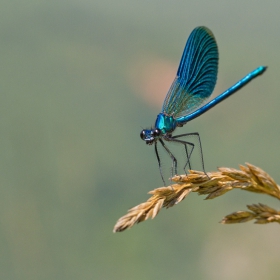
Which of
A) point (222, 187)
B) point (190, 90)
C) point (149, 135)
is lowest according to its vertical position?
point (222, 187)

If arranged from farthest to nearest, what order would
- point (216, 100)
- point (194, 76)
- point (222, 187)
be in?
1. point (194, 76)
2. point (216, 100)
3. point (222, 187)

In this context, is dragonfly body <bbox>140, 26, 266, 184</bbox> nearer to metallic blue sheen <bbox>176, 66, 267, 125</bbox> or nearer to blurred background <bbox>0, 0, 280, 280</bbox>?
metallic blue sheen <bbox>176, 66, 267, 125</bbox>

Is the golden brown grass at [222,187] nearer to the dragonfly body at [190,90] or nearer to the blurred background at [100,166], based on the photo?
the dragonfly body at [190,90]

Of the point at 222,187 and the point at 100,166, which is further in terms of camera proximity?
the point at 100,166

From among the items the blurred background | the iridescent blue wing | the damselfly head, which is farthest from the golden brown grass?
the blurred background

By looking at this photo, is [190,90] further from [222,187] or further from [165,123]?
[222,187]

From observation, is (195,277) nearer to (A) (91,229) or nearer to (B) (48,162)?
(A) (91,229)

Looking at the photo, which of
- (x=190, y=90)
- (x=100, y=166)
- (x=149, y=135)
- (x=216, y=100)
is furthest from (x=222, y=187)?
(x=100, y=166)

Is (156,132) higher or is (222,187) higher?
(156,132)
